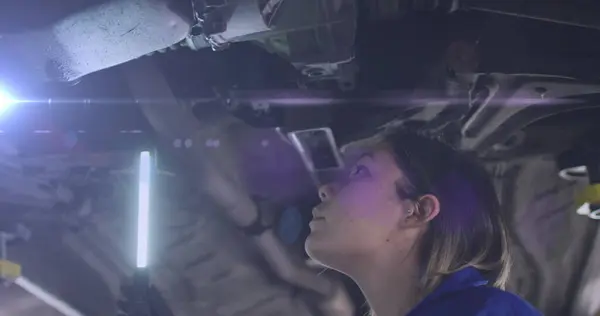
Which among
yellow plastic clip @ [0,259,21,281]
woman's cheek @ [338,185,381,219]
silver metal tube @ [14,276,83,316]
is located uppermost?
woman's cheek @ [338,185,381,219]

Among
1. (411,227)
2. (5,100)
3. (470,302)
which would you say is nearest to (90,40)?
(5,100)

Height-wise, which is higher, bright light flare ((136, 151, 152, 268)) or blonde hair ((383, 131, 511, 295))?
blonde hair ((383, 131, 511, 295))

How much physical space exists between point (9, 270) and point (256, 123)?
0.66m

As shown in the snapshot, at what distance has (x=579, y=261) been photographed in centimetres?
190

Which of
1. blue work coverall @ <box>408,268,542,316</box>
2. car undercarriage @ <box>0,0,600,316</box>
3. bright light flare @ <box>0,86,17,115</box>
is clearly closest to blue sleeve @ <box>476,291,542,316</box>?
blue work coverall @ <box>408,268,542,316</box>

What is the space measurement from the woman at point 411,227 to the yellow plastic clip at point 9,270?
2.91 feet

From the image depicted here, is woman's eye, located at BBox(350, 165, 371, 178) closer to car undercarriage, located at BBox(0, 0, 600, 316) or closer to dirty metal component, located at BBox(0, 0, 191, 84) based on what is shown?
car undercarriage, located at BBox(0, 0, 600, 316)

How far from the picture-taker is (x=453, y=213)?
120cm

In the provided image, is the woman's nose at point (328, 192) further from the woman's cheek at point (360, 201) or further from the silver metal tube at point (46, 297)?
the silver metal tube at point (46, 297)

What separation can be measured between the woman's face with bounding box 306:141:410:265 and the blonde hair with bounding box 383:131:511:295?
2 cm

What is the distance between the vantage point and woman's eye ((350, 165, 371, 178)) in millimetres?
1277

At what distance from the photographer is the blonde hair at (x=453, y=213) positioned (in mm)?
1171

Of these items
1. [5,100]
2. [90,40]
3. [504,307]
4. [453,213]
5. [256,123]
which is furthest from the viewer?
[256,123]

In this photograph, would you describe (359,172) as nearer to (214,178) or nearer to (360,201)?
(360,201)
